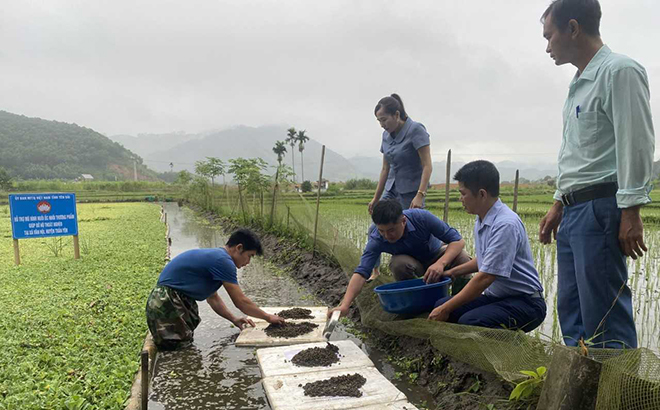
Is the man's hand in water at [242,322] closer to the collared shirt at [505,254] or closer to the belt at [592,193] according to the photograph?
the collared shirt at [505,254]

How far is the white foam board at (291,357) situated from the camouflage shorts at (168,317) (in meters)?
0.78

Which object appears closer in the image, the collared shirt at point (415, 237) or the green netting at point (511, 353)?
the green netting at point (511, 353)

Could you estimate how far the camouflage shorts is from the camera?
144 inches

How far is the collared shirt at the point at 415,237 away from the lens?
3703mm

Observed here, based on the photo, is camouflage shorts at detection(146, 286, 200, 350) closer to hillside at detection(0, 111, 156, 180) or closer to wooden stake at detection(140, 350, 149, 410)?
wooden stake at detection(140, 350, 149, 410)

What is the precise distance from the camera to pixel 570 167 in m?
2.25

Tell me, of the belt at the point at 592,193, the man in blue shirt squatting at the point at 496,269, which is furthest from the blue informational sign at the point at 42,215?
the belt at the point at 592,193

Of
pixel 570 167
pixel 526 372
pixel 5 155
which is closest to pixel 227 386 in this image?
pixel 526 372

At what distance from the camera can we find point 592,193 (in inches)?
A: 83.4

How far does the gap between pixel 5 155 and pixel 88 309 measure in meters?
97.8

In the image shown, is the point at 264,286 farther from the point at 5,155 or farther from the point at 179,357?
the point at 5,155

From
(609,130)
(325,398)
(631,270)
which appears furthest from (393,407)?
(631,270)

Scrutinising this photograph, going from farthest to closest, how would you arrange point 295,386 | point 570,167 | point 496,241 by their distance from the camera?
point 295,386 < point 496,241 < point 570,167

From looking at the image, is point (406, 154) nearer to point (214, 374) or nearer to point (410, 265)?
point (410, 265)
